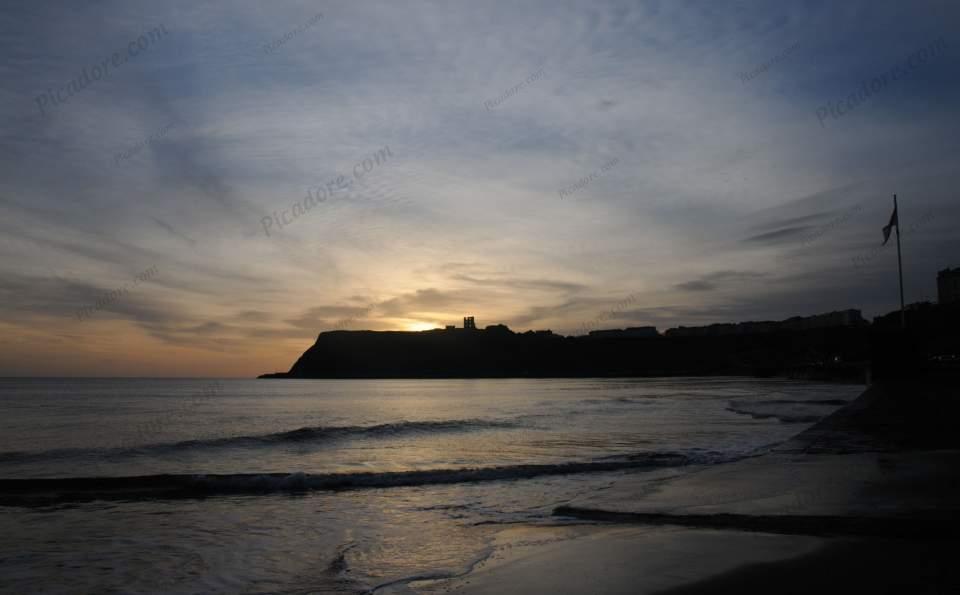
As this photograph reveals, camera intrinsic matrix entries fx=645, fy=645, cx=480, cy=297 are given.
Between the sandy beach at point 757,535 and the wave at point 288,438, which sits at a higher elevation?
the sandy beach at point 757,535

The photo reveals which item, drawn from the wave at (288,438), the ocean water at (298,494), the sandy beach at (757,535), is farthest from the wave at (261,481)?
the wave at (288,438)

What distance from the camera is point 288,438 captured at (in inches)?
1146

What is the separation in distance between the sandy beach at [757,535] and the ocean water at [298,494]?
105 cm

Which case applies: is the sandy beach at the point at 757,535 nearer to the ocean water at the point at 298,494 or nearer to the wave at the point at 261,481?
the ocean water at the point at 298,494

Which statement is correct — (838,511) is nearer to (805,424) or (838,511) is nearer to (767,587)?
(767,587)

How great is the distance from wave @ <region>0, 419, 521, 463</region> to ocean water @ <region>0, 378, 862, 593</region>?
0.13 meters

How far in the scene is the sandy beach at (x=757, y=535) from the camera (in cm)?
629

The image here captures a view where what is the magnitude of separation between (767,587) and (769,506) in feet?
12.0

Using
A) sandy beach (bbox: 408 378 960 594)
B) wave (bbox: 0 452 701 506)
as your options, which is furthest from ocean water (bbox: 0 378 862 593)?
sandy beach (bbox: 408 378 960 594)

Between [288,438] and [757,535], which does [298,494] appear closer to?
[757,535]

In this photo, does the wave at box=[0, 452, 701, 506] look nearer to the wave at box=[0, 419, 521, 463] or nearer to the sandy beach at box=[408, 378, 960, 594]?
the sandy beach at box=[408, 378, 960, 594]

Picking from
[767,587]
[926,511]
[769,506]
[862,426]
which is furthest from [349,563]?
[862,426]

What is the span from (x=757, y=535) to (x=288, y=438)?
24.6 metres

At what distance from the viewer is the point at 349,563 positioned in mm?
8617
